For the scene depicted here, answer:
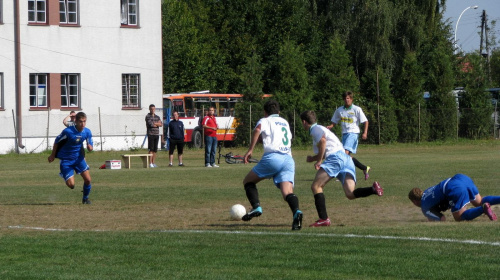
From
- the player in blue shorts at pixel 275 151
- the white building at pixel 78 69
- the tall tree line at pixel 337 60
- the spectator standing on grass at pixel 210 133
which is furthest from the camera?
the tall tree line at pixel 337 60

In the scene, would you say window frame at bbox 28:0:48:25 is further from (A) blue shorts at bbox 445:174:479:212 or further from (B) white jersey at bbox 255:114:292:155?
(A) blue shorts at bbox 445:174:479:212

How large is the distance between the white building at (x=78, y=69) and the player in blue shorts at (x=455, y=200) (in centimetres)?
3071

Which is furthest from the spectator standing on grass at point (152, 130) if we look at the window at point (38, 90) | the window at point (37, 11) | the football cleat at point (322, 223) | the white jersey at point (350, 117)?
the football cleat at point (322, 223)

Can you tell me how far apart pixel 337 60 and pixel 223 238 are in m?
39.4

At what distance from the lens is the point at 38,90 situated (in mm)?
42156

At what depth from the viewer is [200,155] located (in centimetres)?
3894

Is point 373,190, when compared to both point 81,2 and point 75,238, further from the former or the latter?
point 81,2

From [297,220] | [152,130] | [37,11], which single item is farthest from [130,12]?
[297,220]

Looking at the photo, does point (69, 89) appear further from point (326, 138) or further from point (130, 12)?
point (326, 138)

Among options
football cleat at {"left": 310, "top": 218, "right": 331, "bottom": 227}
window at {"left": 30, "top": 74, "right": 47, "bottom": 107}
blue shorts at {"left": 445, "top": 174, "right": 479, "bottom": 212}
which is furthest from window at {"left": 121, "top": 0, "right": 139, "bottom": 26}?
blue shorts at {"left": 445, "top": 174, "right": 479, "bottom": 212}

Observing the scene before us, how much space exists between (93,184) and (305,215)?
9.03m

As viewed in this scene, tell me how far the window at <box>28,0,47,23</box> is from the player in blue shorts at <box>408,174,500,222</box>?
3300 cm

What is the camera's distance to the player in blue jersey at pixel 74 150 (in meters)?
15.9

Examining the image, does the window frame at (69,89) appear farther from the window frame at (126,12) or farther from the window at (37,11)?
the window frame at (126,12)
